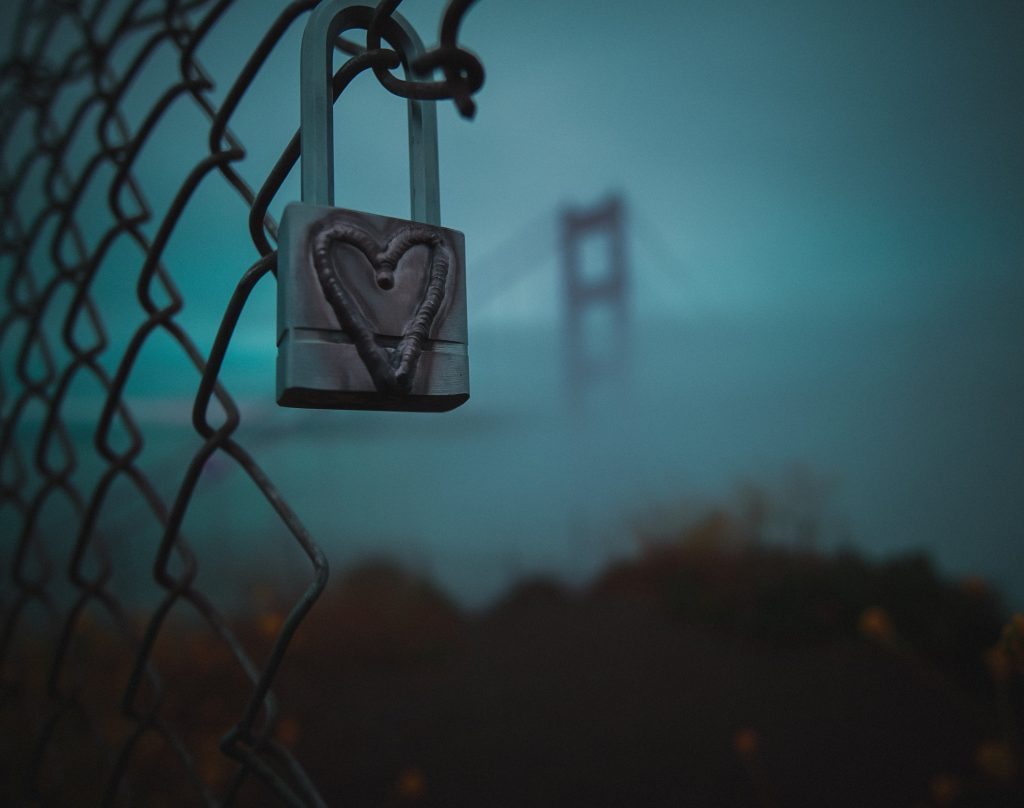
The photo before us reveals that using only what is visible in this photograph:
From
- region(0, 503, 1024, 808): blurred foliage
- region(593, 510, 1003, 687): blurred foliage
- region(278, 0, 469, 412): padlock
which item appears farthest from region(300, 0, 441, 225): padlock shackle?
region(593, 510, 1003, 687): blurred foliage

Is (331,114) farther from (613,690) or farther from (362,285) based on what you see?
(613,690)

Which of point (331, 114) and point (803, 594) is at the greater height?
point (331, 114)

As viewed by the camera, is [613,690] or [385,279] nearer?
[385,279]

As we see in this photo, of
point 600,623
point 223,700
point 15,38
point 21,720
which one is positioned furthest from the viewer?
point 600,623

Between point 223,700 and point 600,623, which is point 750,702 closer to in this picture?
point 600,623

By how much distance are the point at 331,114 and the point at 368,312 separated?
8 cm

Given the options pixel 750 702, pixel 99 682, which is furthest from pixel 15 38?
pixel 750 702

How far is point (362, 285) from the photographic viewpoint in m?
0.22

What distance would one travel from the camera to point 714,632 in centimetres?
226

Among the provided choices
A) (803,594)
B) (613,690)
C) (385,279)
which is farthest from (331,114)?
(803,594)

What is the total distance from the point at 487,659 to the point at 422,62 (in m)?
2.00

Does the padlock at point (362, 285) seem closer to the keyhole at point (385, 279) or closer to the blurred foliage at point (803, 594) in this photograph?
the keyhole at point (385, 279)

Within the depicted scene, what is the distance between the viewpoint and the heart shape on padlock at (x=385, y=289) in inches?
8.3

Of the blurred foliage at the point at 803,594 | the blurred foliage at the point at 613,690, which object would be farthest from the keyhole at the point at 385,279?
the blurred foliage at the point at 803,594
